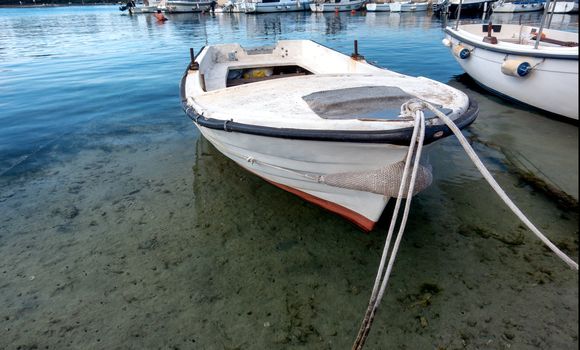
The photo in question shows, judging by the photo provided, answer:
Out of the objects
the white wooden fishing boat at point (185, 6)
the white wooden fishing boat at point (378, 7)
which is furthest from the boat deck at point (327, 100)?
the white wooden fishing boat at point (185, 6)

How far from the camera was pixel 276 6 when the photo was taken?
2015 inches

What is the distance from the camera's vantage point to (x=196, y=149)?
7.42 meters

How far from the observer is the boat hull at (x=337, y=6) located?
48303 mm

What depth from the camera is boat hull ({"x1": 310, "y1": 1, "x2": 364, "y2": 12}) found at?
158 feet

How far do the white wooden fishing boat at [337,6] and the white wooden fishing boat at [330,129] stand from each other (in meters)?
47.3

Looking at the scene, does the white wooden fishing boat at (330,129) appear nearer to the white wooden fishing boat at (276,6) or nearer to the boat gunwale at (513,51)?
the boat gunwale at (513,51)

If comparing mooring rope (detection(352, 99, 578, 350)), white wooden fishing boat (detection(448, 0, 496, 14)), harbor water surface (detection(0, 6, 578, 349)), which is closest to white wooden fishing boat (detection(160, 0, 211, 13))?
white wooden fishing boat (detection(448, 0, 496, 14))

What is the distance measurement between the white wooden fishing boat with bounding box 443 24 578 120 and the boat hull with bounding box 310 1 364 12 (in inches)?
1600

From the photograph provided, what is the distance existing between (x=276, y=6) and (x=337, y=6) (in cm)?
885

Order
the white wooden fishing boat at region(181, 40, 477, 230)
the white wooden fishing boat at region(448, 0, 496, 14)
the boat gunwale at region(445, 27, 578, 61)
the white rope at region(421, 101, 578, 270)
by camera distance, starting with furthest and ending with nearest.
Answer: the white wooden fishing boat at region(448, 0, 496, 14) < the boat gunwale at region(445, 27, 578, 61) < the white wooden fishing boat at region(181, 40, 477, 230) < the white rope at region(421, 101, 578, 270)

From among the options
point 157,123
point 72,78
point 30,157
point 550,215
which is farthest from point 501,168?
point 72,78

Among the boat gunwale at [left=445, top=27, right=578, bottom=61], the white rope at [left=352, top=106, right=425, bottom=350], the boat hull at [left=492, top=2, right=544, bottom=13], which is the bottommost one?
the white rope at [left=352, top=106, right=425, bottom=350]

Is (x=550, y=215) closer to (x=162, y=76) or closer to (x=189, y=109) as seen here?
(x=189, y=109)

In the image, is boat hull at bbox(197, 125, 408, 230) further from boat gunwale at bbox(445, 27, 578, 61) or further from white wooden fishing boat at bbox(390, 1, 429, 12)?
white wooden fishing boat at bbox(390, 1, 429, 12)
